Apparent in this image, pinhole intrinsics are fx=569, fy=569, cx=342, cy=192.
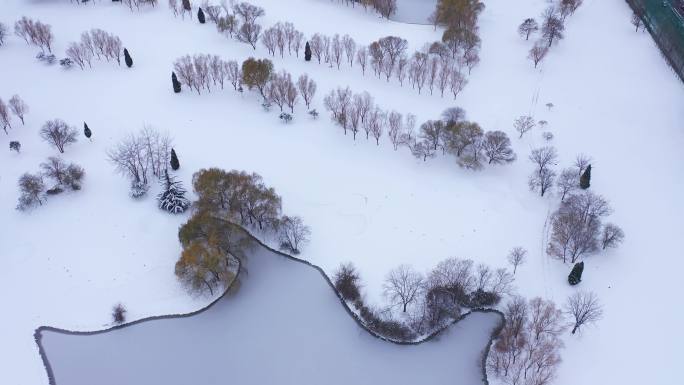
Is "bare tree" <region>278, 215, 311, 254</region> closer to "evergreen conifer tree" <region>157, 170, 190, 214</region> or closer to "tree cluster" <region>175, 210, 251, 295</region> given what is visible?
"tree cluster" <region>175, 210, 251, 295</region>

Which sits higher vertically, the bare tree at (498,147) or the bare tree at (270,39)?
the bare tree at (270,39)

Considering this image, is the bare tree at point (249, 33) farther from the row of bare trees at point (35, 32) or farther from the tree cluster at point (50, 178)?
the tree cluster at point (50, 178)

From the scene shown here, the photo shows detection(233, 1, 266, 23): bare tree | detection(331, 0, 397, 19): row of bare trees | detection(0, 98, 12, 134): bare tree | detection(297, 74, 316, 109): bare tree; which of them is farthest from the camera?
detection(331, 0, 397, 19): row of bare trees

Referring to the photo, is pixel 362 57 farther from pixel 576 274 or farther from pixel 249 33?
pixel 576 274

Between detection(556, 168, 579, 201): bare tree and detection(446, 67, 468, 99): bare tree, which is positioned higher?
detection(446, 67, 468, 99): bare tree

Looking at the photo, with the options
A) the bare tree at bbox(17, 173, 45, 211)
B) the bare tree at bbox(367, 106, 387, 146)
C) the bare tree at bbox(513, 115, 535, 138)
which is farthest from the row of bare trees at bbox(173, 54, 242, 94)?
the bare tree at bbox(513, 115, 535, 138)

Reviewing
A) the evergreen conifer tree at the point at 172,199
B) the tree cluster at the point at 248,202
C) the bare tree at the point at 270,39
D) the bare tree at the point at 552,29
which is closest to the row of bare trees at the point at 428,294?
the tree cluster at the point at 248,202
